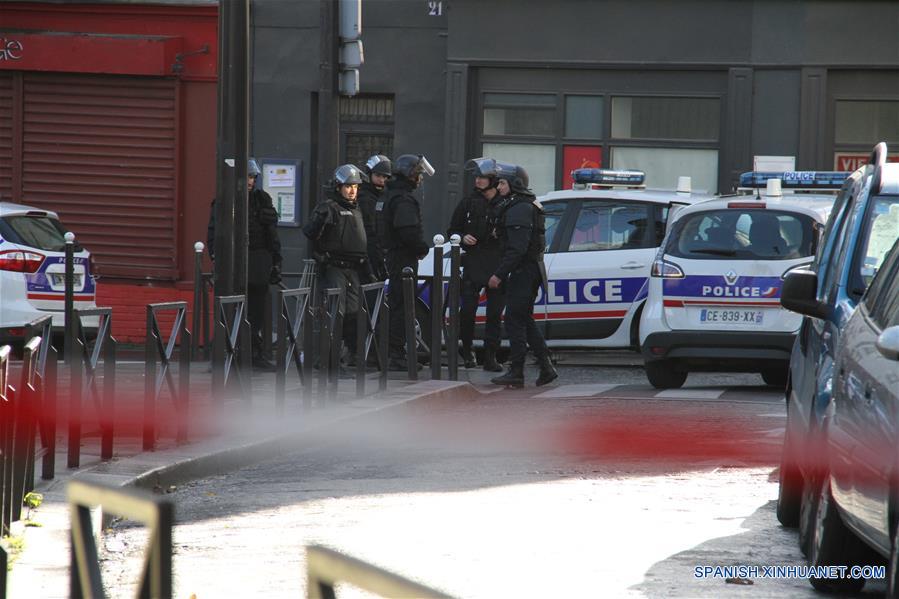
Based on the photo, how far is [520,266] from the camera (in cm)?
1384

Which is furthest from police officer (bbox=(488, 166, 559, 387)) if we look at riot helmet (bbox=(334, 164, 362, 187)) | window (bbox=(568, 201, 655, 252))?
window (bbox=(568, 201, 655, 252))

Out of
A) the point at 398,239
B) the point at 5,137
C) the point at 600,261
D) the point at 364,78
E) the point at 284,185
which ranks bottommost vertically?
the point at 600,261

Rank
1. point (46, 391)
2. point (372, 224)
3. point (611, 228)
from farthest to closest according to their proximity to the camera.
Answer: point (611, 228) → point (372, 224) → point (46, 391)

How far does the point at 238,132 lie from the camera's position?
37.8ft

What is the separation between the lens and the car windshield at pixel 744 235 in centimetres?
1307

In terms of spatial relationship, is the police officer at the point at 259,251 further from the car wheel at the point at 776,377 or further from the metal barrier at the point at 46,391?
the metal barrier at the point at 46,391

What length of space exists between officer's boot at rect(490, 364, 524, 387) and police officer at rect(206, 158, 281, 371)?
2001 millimetres

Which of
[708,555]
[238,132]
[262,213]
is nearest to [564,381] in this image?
[262,213]

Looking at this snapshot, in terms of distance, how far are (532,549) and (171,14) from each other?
590 inches

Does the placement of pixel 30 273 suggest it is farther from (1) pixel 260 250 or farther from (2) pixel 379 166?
(2) pixel 379 166

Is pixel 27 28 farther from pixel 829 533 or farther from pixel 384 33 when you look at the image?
pixel 829 533

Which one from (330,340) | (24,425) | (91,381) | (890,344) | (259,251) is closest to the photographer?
(890,344)

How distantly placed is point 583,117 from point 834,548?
15104mm

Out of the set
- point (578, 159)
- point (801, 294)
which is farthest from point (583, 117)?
point (801, 294)
